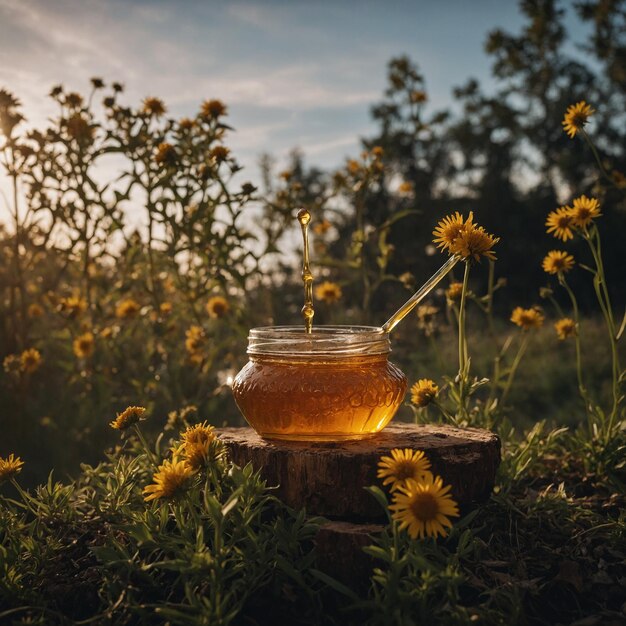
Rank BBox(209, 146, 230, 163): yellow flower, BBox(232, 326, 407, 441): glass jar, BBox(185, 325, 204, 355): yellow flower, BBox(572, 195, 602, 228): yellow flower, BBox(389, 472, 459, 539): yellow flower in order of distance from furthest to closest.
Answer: BBox(185, 325, 204, 355): yellow flower < BBox(209, 146, 230, 163): yellow flower < BBox(572, 195, 602, 228): yellow flower < BBox(232, 326, 407, 441): glass jar < BBox(389, 472, 459, 539): yellow flower

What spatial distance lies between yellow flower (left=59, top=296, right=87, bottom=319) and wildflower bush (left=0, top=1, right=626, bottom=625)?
0.01 meters

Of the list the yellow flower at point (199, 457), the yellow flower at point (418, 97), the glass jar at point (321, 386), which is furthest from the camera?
the yellow flower at point (418, 97)

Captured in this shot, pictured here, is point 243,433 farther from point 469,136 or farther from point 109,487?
point 469,136

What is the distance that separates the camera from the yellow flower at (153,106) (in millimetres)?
3484

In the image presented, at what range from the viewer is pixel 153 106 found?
3.49 m

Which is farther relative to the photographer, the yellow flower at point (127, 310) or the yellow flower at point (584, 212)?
the yellow flower at point (127, 310)

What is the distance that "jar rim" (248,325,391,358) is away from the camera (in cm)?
217

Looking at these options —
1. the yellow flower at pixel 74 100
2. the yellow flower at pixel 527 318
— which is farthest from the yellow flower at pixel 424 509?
the yellow flower at pixel 74 100

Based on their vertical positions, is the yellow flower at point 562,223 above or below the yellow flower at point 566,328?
above

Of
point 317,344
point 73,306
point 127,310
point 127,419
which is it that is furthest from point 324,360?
point 73,306

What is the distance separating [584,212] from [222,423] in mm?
1930

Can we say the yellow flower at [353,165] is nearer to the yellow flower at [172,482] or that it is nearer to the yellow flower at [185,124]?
the yellow flower at [185,124]

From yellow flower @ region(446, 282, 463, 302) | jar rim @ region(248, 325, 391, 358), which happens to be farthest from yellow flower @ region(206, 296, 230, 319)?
jar rim @ region(248, 325, 391, 358)

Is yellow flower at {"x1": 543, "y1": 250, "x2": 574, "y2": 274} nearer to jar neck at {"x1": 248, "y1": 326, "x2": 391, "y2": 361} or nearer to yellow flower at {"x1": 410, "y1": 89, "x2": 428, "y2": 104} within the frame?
jar neck at {"x1": 248, "y1": 326, "x2": 391, "y2": 361}
